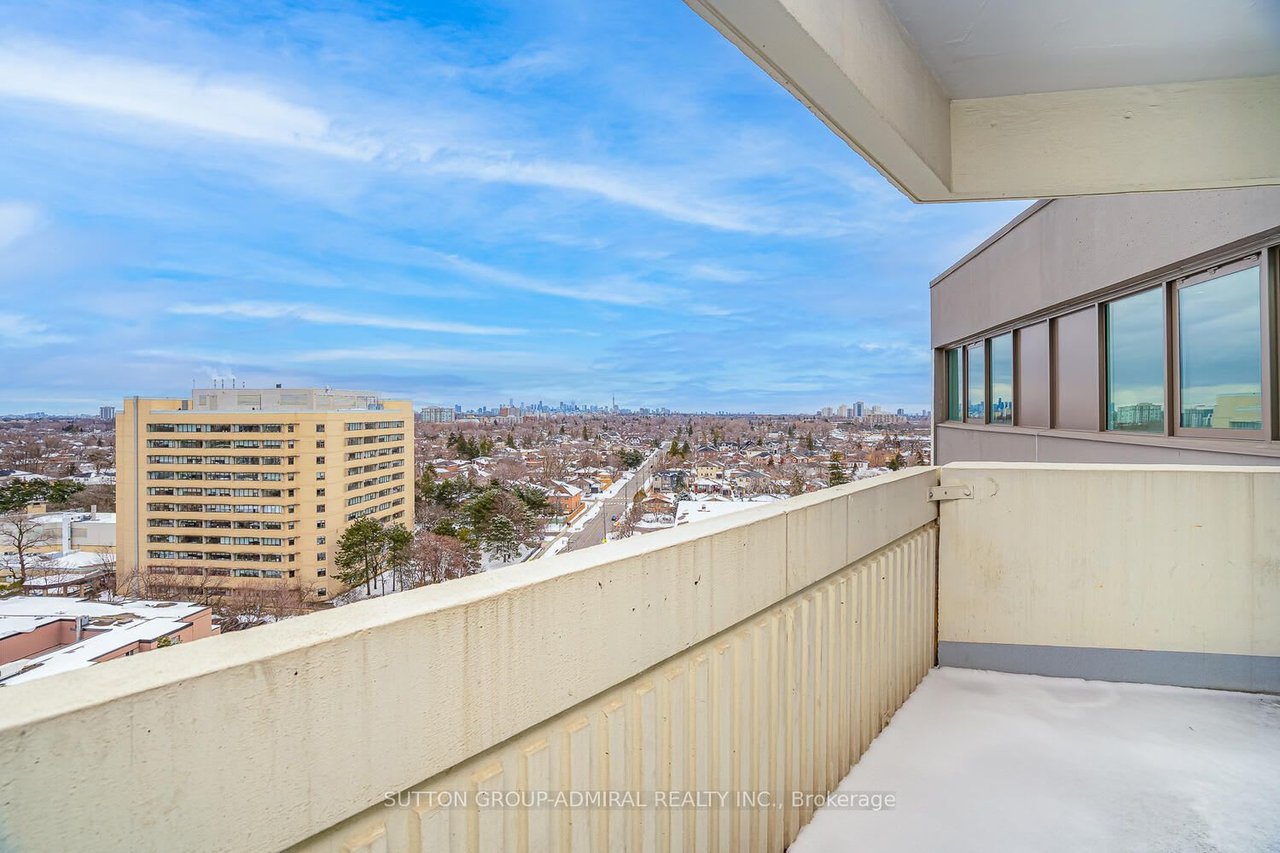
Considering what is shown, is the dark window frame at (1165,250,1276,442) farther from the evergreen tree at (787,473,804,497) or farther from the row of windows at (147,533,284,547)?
the row of windows at (147,533,284,547)

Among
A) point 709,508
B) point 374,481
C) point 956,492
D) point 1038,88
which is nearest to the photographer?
point 374,481

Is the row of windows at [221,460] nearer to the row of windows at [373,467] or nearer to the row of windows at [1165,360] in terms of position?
the row of windows at [373,467]

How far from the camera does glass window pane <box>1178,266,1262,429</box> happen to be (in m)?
3.78

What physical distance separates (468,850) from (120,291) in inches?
84.8

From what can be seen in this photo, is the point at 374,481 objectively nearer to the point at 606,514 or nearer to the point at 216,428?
the point at 216,428

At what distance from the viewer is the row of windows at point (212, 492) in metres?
1.62

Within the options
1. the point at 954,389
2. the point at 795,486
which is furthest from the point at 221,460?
the point at 954,389

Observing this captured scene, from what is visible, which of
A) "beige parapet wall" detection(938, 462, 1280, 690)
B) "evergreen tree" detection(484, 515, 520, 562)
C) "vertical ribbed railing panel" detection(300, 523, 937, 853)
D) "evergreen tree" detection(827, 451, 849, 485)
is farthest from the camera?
"beige parapet wall" detection(938, 462, 1280, 690)

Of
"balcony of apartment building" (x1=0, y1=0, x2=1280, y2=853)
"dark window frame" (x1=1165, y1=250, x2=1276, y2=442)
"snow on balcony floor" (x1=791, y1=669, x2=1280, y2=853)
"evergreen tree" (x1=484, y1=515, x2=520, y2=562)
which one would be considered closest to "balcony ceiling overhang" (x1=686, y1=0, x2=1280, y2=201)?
"balcony of apartment building" (x1=0, y1=0, x2=1280, y2=853)

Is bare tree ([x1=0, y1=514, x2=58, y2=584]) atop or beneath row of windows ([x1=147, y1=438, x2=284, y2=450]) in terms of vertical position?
beneath

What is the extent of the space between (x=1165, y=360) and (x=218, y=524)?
19.2ft

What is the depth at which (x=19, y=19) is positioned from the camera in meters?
1.46

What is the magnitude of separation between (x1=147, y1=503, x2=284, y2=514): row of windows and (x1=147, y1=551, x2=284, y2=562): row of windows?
0.11m

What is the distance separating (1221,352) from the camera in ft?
13.4
